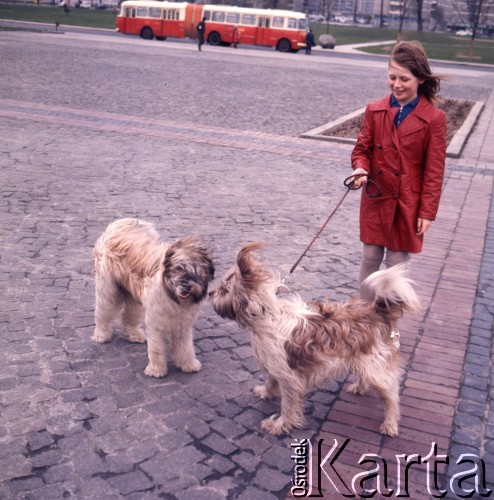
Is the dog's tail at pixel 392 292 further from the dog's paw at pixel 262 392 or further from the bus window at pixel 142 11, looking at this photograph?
the bus window at pixel 142 11

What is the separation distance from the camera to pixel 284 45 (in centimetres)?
4325

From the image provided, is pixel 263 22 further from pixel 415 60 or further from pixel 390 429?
pixel 390 429

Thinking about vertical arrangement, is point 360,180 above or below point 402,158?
below

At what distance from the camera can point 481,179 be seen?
1084cm

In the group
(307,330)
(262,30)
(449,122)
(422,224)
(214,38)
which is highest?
(262,30)

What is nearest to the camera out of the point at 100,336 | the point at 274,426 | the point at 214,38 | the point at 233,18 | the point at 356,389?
the point at 274,426

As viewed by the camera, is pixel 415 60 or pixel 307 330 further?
pixel 415 60

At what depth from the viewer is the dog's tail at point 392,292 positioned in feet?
12.5

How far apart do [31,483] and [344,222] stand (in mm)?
5755

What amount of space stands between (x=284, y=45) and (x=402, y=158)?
41.0 m

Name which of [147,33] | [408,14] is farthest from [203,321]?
[408,14]

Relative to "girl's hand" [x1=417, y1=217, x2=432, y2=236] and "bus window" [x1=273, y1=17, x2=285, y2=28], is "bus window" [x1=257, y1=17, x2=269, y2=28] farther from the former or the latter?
"girl's hand" [x1=417, y1=217, x2=432, y2=236]

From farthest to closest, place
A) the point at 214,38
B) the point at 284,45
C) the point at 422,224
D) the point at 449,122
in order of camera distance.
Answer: the point at 214,38 < the point at 284,45 < the point at 449,122 < the point at 422,224

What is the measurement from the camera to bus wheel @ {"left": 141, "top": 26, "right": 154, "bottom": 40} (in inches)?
1809
